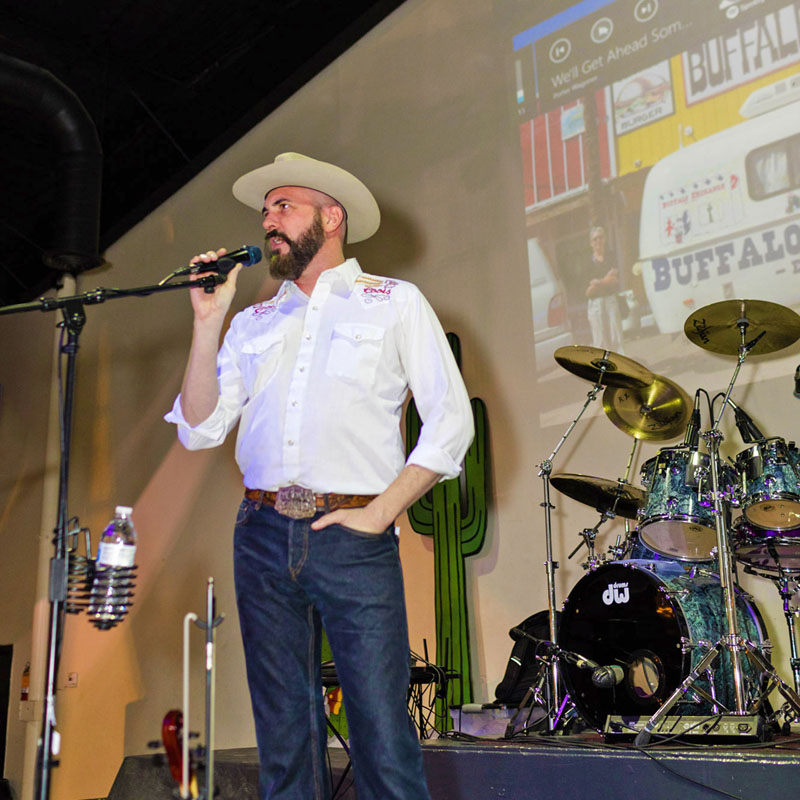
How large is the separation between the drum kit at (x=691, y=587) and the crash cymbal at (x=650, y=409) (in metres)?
0.20

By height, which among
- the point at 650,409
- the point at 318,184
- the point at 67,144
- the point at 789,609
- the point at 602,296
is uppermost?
the point at 67,144

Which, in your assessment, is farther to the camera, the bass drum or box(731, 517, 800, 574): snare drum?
box(731, 517, 800, 574): snare drum

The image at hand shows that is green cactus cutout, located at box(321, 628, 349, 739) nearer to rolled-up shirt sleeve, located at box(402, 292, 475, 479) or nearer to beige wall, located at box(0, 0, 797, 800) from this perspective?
beige wall, located at box(0, 0, 797, 800)

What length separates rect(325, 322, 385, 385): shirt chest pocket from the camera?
6.42ft

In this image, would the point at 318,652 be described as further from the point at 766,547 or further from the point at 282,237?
the point at 766,547

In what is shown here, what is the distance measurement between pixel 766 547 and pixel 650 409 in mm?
849

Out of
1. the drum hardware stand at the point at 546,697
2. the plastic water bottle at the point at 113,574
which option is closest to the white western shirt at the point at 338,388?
the plastic water bottle at the point at 113,574

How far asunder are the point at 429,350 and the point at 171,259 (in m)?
5.50

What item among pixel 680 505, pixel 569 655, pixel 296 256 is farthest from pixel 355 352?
pixel 569 655

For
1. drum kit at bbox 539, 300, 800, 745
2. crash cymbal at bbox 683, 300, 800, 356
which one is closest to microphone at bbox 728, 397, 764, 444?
→ drum kit at bbox 539, 300, 800, 745

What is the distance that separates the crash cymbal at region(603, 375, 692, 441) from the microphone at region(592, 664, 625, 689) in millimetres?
1112

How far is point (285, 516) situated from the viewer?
1812mm

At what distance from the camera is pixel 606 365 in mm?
3469

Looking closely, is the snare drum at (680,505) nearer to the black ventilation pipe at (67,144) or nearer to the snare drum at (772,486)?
the snare drum at (772,486)
